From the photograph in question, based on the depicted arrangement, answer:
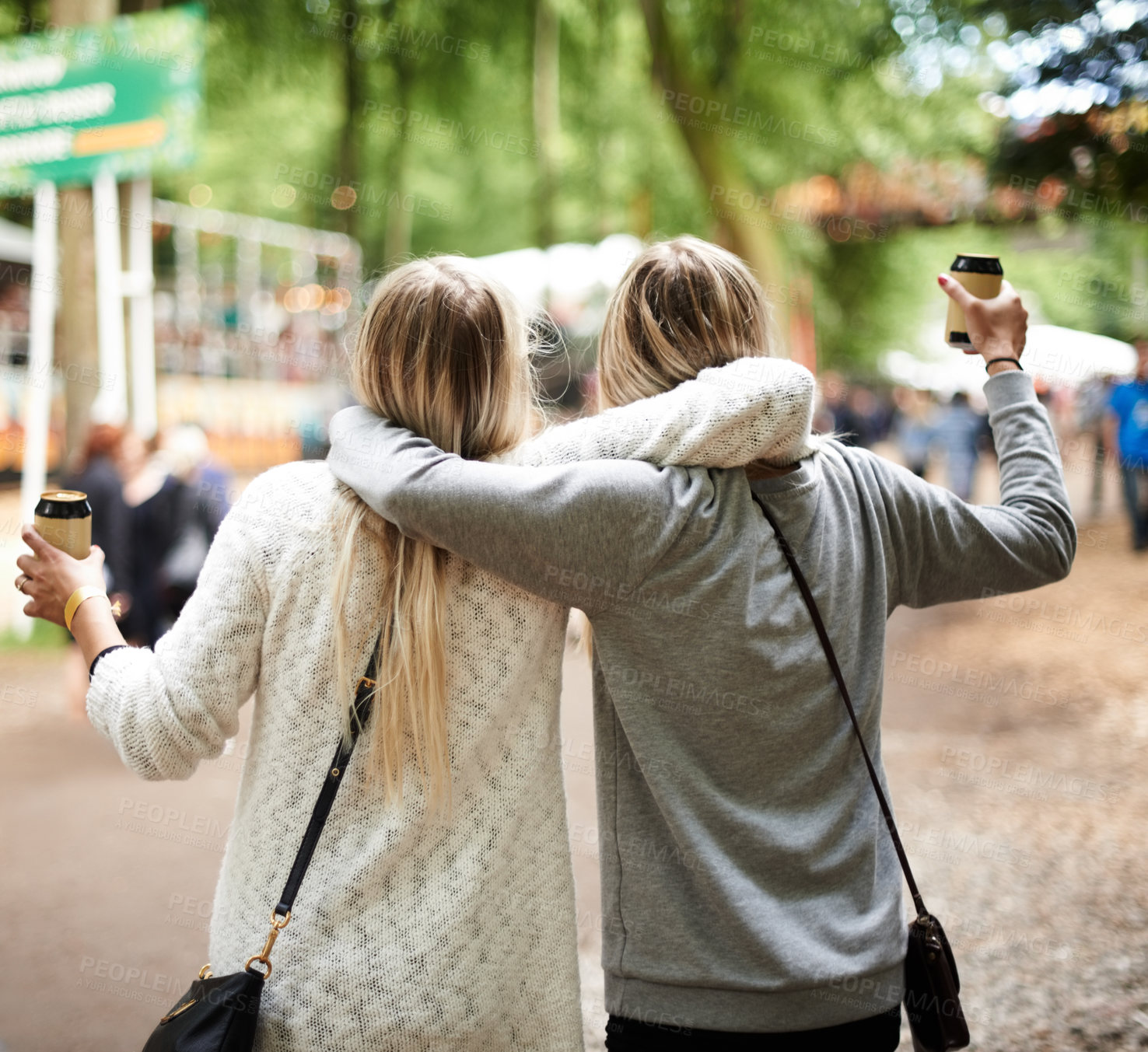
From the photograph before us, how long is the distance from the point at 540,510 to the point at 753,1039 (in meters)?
0.88

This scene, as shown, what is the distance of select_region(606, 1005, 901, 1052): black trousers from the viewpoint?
5.32 ft

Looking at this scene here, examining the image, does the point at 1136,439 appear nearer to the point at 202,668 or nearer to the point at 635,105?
the point at 635,105

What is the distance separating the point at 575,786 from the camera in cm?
559

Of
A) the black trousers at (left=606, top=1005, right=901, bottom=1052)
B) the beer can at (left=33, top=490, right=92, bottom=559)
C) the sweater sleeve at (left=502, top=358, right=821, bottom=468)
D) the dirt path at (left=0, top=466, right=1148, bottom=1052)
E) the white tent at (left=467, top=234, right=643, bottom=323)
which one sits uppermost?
the white tent at (left=467, top=234, right=643, bottom=323)

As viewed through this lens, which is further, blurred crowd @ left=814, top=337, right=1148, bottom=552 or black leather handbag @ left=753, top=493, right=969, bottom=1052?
blurred crowd @ left=814, top=337, right=1148, bottom=552

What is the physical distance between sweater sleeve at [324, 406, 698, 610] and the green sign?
21.7ft

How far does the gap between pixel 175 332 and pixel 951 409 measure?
39.0ft

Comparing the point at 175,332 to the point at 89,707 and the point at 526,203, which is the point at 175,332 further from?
the point at 89,707

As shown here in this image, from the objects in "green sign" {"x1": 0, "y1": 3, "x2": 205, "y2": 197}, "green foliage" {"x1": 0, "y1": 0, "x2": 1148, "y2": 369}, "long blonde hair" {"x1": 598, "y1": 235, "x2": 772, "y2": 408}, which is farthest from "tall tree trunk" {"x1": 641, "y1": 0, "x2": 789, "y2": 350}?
"long blonde hair" {"x1": 598, "y1": 235, "x2": 772, "y2": 408}

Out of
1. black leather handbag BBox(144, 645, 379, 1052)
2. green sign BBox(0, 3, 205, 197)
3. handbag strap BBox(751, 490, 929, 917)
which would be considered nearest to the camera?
black leather handbag BBox(144, 645, 379, 1052)

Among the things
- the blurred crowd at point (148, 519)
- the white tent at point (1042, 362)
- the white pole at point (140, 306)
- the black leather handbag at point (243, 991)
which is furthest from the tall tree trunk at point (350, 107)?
the black leather handbag at point (243, 991)

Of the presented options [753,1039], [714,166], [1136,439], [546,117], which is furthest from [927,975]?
[546,117]

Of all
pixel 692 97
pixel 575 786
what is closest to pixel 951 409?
pixel 692 97

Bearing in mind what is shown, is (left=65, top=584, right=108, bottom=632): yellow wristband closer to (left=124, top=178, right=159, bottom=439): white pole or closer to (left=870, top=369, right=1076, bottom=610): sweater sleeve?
(left=870, top=369, right=1076, bottom=610): sweater sleeve
